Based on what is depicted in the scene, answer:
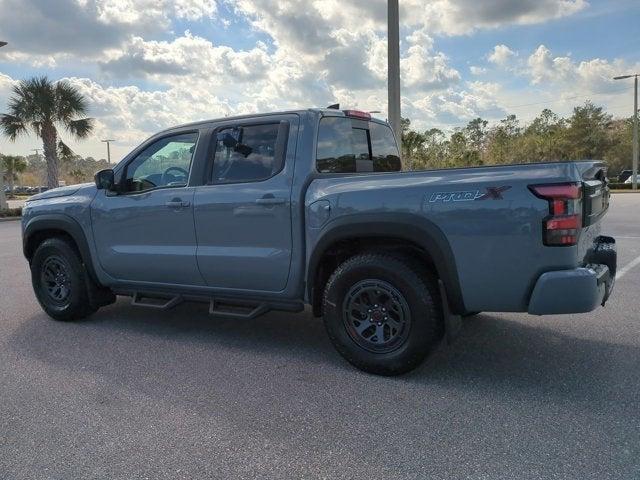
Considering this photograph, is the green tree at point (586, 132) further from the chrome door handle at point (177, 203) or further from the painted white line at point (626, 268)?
the chrome door handle at point (177, 203)

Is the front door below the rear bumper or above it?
above

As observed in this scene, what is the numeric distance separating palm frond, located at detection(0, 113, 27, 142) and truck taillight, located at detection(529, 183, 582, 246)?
92.5ft

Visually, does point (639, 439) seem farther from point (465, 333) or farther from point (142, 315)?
point (142, 315)

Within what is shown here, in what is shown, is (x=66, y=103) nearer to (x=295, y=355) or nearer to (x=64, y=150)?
(x=64, y=150)

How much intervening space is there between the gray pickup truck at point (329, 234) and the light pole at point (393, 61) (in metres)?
5.29

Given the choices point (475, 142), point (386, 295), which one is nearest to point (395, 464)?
point (386, 295)

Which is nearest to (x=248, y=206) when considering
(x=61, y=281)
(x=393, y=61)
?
(x=61, y=281)

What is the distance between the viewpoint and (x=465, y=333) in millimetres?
4664

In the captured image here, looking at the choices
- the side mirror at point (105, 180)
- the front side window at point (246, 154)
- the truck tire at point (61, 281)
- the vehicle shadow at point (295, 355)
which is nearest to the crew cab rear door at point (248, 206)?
the front side window at point (246, 154)

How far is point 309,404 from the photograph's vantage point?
11.1 feet

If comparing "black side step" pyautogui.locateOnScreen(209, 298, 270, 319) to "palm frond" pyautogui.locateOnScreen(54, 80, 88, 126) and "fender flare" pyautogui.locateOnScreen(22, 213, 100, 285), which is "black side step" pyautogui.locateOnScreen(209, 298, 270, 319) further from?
"palm frond" pyautogui.locateOnScreen(54, 80, 88, 126)

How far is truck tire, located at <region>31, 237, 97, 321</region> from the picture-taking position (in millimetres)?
5270

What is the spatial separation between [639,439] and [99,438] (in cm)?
288

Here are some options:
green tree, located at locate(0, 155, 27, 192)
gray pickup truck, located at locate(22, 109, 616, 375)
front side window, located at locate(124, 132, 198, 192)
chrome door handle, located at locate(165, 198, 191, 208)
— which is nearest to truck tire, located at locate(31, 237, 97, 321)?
gray pickup truck, located at locate(22, 109, 616, 375)
